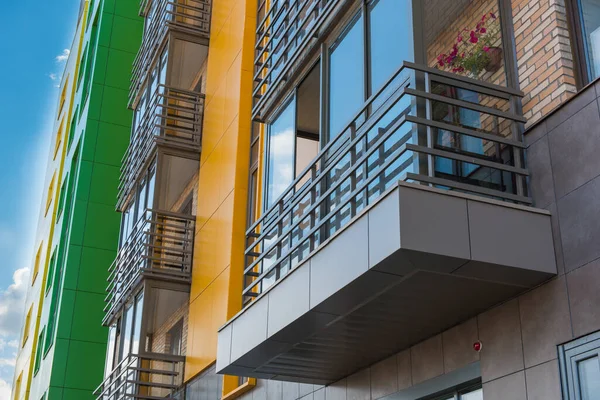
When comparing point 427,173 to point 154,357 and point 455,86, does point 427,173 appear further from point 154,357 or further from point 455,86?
point 154,357

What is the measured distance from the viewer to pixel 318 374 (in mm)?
11305

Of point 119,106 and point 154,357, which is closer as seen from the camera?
point 154,357

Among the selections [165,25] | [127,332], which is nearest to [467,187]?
[127,332]

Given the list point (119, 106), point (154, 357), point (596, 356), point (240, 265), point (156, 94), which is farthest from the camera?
point (119, 106)

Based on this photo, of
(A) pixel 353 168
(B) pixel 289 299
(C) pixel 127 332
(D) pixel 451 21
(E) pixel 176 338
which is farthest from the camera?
(E) pixel 176 338

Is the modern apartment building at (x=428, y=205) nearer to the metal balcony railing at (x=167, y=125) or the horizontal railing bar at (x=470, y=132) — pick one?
the horizontal railing bar at (x=470, y=132)

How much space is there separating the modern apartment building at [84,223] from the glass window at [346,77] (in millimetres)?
16290

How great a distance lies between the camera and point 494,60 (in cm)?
913

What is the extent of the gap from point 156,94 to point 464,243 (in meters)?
13.2

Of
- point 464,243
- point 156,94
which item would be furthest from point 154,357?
point 464,243

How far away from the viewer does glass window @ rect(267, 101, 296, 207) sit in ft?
40.1

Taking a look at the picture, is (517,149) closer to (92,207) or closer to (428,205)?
(428,205)

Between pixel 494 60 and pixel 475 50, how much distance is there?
0.91ft

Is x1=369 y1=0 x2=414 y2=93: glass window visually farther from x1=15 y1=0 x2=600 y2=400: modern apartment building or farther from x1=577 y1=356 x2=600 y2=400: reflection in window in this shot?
x1=577 y1=356 x2=600 y2=400: reflection in window
